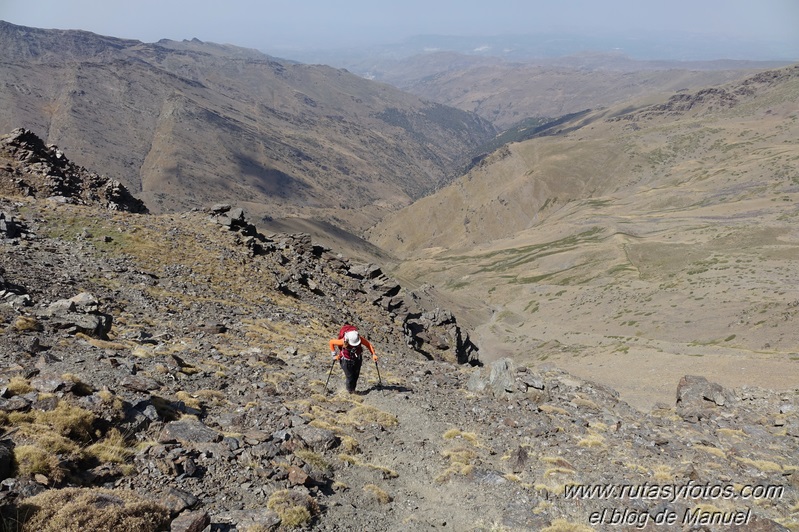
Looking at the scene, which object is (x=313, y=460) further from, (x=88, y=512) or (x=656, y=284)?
(x=656, y=284)

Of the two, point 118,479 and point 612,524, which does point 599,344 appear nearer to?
point 612,524

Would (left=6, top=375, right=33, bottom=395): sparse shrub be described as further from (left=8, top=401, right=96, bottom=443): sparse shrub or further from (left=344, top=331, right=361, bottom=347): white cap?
(left=344, top=331, right=361, bottom=347): white cap

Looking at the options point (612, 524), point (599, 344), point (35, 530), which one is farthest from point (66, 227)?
point (599, 344)

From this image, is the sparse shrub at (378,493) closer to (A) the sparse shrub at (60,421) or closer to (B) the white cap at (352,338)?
(B) the white cap at (352,338)

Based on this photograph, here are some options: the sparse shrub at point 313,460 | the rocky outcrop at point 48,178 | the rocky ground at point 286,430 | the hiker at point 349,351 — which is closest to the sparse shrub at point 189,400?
the rocky ground at point 286,430

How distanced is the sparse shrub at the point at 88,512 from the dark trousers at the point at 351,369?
→ 972 centimetres

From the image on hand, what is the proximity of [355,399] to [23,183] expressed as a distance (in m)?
36.3

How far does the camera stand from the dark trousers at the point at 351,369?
1737cm

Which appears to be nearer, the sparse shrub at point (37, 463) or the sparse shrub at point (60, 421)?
the sparse shrub at point (37, 463)

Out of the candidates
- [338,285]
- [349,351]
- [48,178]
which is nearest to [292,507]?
[349,351]

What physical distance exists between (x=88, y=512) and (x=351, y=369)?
1103 cm

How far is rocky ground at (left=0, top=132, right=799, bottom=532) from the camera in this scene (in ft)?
30.7

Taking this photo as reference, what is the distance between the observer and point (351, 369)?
57.5 ft

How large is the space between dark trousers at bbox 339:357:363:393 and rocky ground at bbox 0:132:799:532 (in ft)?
1.84
